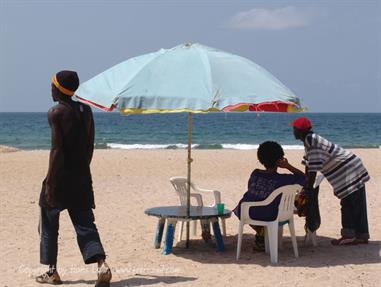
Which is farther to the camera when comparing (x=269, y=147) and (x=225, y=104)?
(x=269, y=147)

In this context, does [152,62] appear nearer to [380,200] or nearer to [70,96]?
[70,96]

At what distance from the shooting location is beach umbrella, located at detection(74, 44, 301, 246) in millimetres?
6352

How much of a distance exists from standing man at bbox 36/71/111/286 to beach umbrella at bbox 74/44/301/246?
2.35ft

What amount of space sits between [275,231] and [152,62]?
2.12m

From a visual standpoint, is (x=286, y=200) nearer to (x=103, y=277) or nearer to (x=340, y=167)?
(x=340, y=167)

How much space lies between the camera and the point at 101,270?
564 centimetres

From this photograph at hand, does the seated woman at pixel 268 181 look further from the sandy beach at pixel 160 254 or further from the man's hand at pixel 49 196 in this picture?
the man's hand at pixel 49 196

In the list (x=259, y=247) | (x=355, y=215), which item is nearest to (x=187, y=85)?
(x=259, y=247)

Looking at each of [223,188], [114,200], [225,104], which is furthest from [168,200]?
[225,104]

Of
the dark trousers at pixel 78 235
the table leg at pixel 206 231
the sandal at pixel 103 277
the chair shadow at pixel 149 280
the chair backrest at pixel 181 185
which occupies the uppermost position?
the chair backrest at pixel 181 185

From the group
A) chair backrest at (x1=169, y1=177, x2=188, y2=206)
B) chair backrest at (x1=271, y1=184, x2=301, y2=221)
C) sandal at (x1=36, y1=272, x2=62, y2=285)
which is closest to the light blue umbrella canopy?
chair backrest at (x1=271, y1=184, x2=301, y2=221)

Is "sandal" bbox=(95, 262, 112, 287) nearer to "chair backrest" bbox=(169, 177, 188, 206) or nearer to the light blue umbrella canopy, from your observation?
the light blue umbrella canopy

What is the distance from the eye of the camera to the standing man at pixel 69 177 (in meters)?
5.61

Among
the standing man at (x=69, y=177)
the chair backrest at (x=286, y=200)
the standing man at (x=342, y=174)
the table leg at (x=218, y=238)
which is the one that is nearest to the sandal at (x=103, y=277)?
the standing man at (x=69, y=177)
